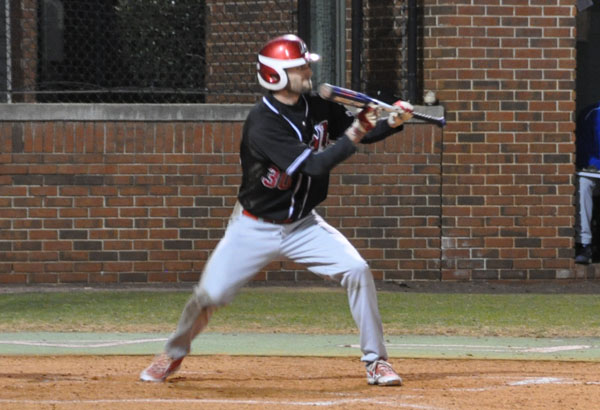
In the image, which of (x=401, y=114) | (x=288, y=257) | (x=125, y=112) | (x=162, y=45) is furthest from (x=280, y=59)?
(x=162, y=45)

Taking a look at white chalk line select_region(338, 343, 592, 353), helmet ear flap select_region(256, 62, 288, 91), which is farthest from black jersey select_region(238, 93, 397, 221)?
white chalk line select_region(338, 343, 592, 353)

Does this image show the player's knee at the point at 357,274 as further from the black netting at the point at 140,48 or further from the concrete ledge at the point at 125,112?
the black netting at the point at 140,48

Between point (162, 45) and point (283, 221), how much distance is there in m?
6.54

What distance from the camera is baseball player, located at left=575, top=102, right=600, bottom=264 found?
39.9 ft

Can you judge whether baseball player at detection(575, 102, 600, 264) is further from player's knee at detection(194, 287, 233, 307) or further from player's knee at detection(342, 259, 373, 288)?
player's knee at detection(194, 287, 233, 307)

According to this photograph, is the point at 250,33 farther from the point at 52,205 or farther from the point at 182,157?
the point at 52,205

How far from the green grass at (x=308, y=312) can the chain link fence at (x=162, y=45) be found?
2.39 meters

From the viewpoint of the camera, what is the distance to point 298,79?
6.22 metres

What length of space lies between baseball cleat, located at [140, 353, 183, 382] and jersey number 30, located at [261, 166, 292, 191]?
108cm

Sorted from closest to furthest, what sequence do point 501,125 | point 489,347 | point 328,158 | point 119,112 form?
point 328,158 → point 489,347 → point 119,112 → point 501,125

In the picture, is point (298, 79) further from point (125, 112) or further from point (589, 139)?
point (589, 139)

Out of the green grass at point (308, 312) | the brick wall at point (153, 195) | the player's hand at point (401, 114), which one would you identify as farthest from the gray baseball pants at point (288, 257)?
the brick wall at point (153, 195)

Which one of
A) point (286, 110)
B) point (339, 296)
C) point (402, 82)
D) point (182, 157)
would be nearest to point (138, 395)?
point (286, 110)

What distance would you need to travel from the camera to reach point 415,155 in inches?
465
